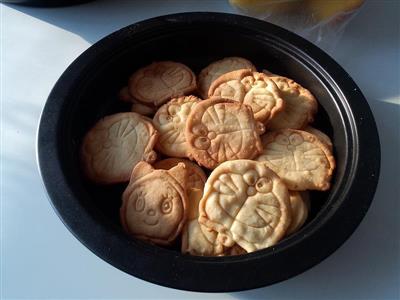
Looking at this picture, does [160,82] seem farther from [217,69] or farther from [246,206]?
[246,206]

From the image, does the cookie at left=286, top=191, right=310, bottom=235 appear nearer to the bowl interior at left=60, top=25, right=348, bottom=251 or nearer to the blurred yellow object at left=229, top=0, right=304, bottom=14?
the bowl interior at left=60, top=25, right=348, bottom=251

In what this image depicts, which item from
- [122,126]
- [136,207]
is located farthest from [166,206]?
[122,126]

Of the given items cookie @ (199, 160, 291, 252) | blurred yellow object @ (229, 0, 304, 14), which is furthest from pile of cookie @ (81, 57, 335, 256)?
blurred yellow object @ (229, 0, 304, 14)

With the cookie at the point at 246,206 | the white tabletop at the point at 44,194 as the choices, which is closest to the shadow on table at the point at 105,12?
the white tabletop at the point at 44,194

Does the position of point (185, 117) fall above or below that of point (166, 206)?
above

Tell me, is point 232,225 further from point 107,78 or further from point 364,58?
point 364,58

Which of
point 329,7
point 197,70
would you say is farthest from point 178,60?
point 329,7

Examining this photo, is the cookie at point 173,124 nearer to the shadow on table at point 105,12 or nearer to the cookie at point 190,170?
the cookie at point 190,170

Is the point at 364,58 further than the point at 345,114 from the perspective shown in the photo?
Yes
